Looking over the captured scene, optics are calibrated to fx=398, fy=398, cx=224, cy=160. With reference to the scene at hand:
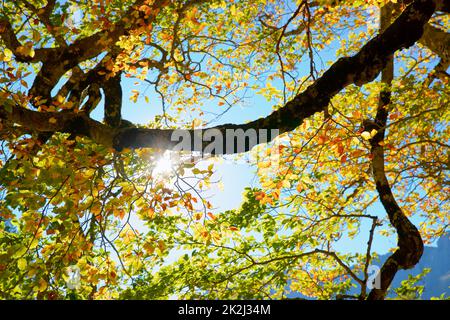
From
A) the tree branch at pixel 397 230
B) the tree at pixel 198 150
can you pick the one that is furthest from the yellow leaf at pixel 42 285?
the tree branch at pixel 397 230

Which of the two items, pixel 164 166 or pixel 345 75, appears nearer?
pixel 345 75

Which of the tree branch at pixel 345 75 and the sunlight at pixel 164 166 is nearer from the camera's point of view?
the tree branch at pixel 345 75

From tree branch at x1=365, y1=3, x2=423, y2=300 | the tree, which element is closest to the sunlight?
the tree

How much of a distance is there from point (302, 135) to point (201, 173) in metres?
3.95

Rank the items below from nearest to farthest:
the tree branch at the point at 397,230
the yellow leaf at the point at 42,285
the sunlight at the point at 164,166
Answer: the yellow leaf at the point at 42,285 < the sunlight at the point at 164,166 < the tree branch at the point at 397,230

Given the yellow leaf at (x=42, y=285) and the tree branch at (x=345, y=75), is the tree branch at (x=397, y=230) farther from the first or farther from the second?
the yellow leaf at (x=42, y=285)

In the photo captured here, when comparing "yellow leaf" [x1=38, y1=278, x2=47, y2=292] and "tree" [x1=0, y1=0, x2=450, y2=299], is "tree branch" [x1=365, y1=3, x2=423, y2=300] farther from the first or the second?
"yellow leaf" [x1=38, y1=278, x2=47, y2=292]

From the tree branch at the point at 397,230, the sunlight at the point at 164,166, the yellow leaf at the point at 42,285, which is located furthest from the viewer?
the tree branch at the point at 397,230

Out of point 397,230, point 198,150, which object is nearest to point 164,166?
point 198,150

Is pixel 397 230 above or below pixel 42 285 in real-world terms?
above

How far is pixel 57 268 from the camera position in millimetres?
4477

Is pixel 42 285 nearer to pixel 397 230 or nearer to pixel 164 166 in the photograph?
pixel 164 166

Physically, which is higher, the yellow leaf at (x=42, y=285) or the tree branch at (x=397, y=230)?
the tree branch at (x=397, y=230)

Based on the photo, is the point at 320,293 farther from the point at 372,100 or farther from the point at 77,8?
the point at 77,8
